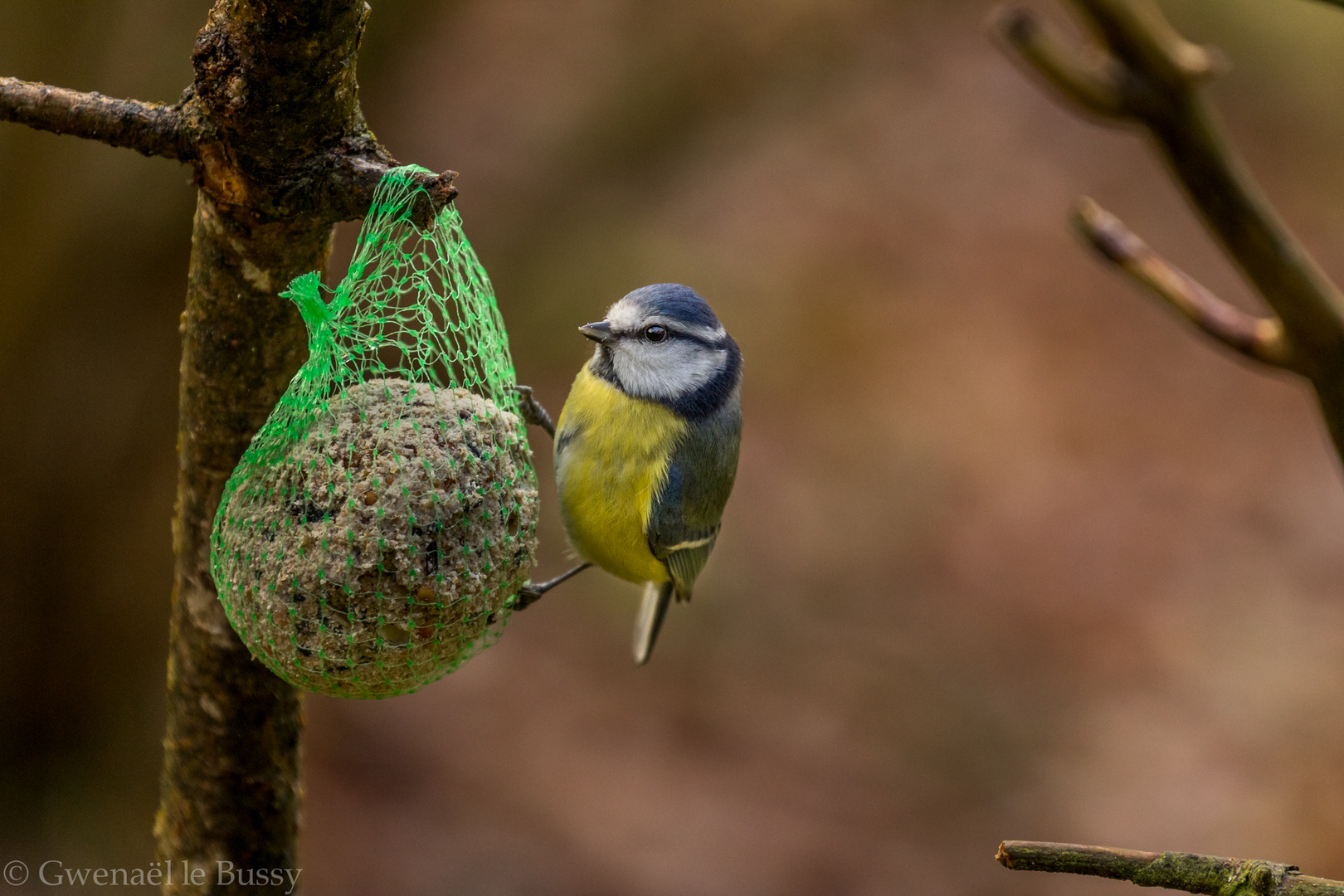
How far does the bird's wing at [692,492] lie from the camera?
288 cm

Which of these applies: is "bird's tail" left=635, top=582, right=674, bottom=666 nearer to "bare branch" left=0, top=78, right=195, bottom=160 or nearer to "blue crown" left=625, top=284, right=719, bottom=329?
"blue crown" left=625, top=284, right=719, bottom=329

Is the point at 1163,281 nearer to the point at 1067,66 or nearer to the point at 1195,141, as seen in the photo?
the point at 1195,141

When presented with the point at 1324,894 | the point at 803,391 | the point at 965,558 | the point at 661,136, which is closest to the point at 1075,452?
the point at 965,558

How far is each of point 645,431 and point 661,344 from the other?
227 mm

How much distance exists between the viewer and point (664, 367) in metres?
2.89

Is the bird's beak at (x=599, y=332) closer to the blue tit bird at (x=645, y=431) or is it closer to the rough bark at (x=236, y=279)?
the blue tit bird at (x=645, y=431)

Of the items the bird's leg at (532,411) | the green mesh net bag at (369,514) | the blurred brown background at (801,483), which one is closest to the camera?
the green mesh net bag at (369,514)

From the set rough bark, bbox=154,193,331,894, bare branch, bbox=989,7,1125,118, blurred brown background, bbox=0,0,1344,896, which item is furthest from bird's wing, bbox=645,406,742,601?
blurred brown background, bbox=0,0,1344,896

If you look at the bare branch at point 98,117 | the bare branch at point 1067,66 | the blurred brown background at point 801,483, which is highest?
the bare branch at point 1067,66

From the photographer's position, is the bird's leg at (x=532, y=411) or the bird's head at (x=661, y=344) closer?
the bird's head at (x=661, y=344)

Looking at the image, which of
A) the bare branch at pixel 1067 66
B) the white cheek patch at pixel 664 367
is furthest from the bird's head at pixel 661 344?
the bare branch at pixel 1067 66

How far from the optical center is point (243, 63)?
1834 millimetres

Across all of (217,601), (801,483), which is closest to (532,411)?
(217,601)

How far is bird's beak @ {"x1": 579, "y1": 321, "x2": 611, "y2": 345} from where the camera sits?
2746 millimetres
